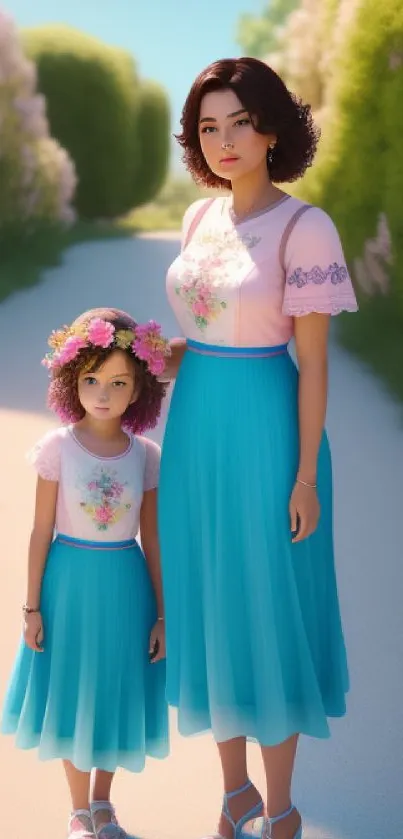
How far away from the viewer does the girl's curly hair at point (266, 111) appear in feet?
8.25

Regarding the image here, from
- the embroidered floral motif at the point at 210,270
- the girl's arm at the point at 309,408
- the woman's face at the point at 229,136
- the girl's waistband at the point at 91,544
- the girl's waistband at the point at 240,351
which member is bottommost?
the girl's waistband at the point at 91,544

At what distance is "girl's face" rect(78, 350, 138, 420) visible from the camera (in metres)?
2.63

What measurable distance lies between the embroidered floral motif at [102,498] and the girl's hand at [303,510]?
1.41ft

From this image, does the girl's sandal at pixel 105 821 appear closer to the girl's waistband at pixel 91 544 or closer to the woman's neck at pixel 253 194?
the girl's waistband at pixel 91 544

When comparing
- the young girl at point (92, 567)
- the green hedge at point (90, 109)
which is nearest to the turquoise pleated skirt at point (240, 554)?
the young girl at point (92, 567)

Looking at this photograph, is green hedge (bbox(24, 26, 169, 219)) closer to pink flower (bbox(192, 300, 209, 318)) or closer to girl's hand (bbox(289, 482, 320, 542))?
pink flower (bbox(192, 300, 209, 318))

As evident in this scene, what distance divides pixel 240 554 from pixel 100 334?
592mm

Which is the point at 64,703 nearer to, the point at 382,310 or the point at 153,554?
the point at 153,554

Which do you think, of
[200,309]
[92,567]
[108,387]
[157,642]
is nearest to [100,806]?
[157,642]

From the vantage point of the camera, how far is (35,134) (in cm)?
1349

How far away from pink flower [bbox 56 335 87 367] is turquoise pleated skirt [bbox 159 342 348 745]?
0.82ft

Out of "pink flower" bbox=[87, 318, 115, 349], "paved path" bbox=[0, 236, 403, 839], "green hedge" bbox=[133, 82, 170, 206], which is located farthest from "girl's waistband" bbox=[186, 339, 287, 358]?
"green hedge" bbox=[133, 82, 170, 206]

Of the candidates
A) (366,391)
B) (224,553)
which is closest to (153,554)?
(224,553)

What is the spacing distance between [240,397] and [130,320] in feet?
1.15
